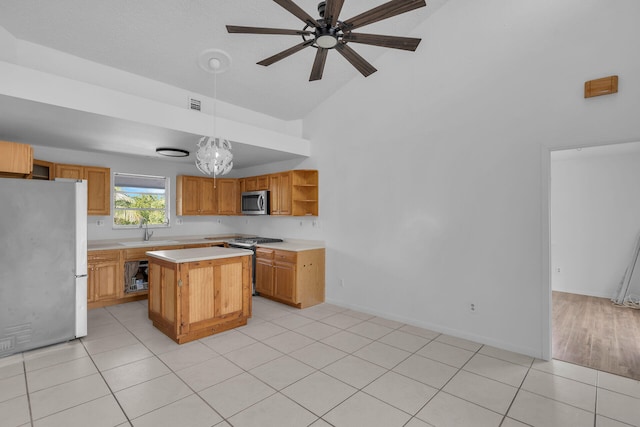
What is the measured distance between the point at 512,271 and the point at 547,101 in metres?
1.71

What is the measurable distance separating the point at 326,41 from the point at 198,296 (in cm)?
290

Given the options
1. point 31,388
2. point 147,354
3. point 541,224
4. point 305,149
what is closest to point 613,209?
point 541,224

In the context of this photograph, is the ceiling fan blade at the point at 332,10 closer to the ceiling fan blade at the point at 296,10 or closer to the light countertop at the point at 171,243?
the ceiling fan blade at the point at 296,10

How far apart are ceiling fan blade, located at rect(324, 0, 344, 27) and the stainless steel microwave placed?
12.6 ft

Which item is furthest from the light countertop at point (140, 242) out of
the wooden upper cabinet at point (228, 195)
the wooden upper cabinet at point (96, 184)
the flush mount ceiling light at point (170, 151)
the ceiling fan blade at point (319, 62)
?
the ceiling fan blade at point (319, 62)

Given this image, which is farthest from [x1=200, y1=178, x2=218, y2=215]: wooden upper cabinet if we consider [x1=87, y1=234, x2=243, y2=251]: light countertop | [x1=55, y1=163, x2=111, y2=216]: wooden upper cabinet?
A: [x1=55, y1=163, x2=111, y2=216]: wooden upper cabinet

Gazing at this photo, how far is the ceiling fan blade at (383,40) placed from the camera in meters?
2.28

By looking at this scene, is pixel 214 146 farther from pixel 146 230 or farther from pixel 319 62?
pixel 146 230

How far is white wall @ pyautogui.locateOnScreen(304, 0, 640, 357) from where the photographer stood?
2846mm

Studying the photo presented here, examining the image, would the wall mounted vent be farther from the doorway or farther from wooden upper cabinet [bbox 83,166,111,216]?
the doorway

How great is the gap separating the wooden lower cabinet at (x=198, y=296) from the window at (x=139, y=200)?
211 centimetres

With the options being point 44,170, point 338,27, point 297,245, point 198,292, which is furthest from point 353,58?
point 44,170

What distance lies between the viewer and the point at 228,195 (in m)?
6.49

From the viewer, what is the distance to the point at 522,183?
3.16 m
